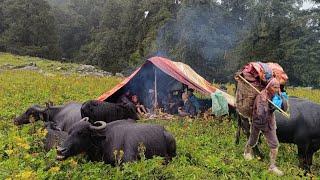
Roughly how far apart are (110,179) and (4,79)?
15.9m

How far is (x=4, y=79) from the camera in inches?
838

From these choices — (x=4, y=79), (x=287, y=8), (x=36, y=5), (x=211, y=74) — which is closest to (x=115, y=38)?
A: (x=36, y=5)

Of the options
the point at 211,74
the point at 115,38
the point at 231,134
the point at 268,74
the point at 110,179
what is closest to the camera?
the point at 110,179

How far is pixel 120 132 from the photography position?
8.11 m

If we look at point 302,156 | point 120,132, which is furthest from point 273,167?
point 120,132

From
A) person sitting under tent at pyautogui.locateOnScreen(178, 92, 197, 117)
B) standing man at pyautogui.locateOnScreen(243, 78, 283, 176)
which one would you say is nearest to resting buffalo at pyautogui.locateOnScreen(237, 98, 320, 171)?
standing man at pyautogui.locateOnScreen(243, 78, 283, 176)

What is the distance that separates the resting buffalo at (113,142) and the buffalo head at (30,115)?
3.42 m

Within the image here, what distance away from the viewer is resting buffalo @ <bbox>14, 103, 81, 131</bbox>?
1088cm

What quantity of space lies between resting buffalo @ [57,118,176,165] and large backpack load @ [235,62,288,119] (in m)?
1.72

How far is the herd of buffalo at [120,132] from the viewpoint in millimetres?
7816

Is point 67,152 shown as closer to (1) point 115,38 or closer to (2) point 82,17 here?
(1) point 115,38

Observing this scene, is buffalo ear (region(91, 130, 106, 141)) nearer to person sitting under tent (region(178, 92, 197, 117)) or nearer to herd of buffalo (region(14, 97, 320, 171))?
herd of buffalo (region(14, 97, 320, 171))

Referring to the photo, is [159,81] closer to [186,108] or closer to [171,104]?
[171,104]

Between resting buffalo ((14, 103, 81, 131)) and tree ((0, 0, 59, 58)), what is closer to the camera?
resting buffalo ((14, 103, 81, 131))
